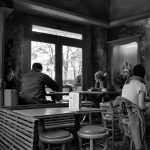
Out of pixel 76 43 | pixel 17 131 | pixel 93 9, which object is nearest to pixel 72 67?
pixel 76 43

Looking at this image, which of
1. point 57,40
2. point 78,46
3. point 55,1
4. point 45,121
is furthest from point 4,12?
point 45,121

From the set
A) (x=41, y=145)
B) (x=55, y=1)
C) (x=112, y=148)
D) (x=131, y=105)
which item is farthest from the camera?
(x=55, y=1)

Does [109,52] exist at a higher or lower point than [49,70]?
higher

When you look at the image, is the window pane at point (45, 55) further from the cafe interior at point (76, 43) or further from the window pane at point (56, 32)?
the window pane at point (56, 32)

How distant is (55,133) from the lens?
223cm

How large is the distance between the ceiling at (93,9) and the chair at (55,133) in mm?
4080

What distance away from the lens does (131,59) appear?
7145 mm

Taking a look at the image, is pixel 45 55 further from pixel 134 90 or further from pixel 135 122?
pixel 135 122

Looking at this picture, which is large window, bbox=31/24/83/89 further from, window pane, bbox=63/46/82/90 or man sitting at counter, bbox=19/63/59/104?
man sitting at counter, bbox=19/63/59/104

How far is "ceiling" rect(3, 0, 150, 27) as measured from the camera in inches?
240

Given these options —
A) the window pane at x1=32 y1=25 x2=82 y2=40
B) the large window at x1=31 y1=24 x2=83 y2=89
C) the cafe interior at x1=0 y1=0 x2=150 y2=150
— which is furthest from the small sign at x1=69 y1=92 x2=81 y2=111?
the window pane at x1=32 y1=25 x2=82 y2=40

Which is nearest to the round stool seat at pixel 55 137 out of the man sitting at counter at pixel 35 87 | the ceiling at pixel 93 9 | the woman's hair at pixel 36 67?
the man sitting at counter at pixel 35 87

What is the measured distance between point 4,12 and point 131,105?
156 inches

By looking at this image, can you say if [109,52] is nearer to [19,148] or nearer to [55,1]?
[55,1]
